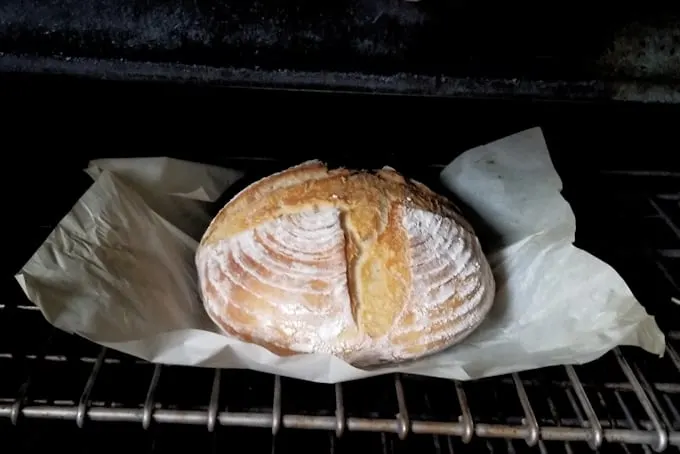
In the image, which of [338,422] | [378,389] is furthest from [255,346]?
[378,389]

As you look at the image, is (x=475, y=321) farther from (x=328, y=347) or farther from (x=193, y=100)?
(x=193, y=100)

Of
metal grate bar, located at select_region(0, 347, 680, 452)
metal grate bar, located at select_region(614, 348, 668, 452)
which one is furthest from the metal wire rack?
metal grate bar, located at select_region(0, 347, 680, 452)

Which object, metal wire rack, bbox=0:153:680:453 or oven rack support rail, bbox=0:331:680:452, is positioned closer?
oven rack support rail, bbox=0:331:680:452

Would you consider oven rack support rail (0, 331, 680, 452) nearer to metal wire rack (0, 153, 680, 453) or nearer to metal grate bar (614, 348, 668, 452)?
metal grate bar (614, 348, 668, 452)

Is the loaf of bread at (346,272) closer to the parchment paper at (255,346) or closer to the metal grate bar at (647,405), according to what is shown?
the parchment paper at (255,346)

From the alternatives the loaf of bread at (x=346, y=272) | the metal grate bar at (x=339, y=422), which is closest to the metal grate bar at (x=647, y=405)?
the metal grate bar at (x=339, y=422)

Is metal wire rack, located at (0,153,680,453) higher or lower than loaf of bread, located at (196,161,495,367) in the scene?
lower
